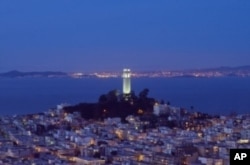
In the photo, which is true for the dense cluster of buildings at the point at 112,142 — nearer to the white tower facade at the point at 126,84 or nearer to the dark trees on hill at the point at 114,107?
the dark trees on hill at the point at 114,107

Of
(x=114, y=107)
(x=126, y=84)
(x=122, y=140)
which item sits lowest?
(x=122, y=140)

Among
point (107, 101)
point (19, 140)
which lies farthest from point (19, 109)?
point (19, 140)

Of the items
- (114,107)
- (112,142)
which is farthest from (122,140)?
(114,107)

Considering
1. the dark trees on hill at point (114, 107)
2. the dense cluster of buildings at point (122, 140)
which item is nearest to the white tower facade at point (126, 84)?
the dark trees on hill at point (114, 107)

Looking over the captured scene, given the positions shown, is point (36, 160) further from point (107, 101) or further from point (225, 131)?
point (107, 101)

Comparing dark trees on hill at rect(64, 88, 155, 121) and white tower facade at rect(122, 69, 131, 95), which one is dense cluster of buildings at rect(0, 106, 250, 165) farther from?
white tower facade at rect(122, 69, 131, 95)

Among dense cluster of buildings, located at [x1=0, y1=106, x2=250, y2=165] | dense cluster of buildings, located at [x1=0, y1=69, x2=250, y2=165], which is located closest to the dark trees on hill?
dense cluster of buildings, located at [x1=0, y1=69, x2=250, y2=165]

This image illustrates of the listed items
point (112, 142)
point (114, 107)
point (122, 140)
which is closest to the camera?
point (112, 142)

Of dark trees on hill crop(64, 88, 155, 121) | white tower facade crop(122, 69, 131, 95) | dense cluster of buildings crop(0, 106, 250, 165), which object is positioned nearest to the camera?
dense cluster of buildings crop(0, 106, 250, 165)

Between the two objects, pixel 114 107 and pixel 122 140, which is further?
pixel 114 107

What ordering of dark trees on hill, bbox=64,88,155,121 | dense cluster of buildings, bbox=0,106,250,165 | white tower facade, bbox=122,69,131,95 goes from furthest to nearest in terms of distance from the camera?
white tower facade, bbox=122,69,131,95
dark trees on hill, bbox=64,88,155,121
dense cluster of buildings, bbox=0,106,250,165

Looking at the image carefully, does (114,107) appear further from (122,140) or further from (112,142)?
(112,142)
